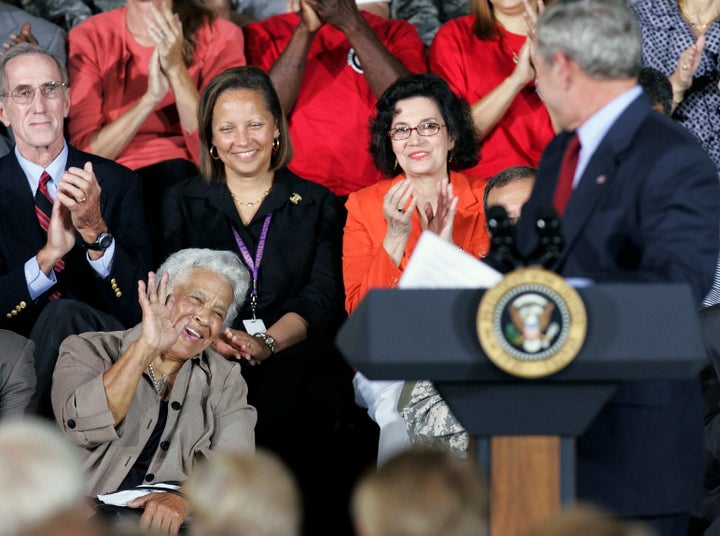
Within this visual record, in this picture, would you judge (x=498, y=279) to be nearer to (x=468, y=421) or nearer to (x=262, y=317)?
(x=468, y=421)

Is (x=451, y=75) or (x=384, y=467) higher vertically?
(x=451, y=75)

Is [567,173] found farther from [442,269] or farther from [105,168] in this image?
[105,168]

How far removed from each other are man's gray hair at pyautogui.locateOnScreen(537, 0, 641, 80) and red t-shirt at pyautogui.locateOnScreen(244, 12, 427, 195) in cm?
205

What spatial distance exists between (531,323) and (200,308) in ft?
4.93

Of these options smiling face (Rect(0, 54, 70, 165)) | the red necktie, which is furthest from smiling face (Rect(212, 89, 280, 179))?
the red necktie

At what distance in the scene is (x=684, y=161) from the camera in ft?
6.13

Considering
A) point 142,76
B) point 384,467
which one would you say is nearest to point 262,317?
point 142,76

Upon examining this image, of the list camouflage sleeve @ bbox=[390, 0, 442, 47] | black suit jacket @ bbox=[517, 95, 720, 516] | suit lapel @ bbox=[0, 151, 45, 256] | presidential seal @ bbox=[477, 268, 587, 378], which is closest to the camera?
presidential seal @ bbox=[477, 268, 587, 378]

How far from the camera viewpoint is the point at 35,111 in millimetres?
3547

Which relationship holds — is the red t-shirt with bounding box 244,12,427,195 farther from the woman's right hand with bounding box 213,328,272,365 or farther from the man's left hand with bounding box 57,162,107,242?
the man's left hand with bounding box 57,162,107,242

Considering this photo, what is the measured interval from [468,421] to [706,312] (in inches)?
59.0

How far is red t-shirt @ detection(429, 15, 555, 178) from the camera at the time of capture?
158 inches

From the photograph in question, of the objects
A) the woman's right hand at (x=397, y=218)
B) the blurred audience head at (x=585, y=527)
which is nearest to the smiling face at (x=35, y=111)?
the woman's right hand at (x=397, y=218)

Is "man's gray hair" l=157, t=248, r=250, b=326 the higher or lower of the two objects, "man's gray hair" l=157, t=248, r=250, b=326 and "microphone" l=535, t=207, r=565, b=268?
the lower
